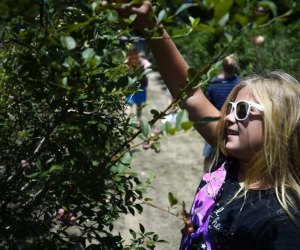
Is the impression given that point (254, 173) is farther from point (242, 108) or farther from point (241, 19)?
point (241, 19)

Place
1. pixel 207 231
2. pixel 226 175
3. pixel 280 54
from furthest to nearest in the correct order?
pixel 280 54, pixel 226 175, pixel 207 231

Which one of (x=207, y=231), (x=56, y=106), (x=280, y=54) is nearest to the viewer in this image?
(x=56, y=106)

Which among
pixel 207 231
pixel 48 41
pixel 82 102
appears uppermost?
pixel 48 41

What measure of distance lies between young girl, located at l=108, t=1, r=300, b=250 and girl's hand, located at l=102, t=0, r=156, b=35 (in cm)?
32

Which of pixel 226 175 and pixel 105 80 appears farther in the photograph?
pixel 226 175

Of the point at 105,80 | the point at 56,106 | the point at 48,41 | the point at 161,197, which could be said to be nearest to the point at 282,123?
the point at 105,80

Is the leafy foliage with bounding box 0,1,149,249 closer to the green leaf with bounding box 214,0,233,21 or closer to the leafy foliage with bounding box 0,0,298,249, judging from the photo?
the leafy foliage with bounding box 0,0,298,249

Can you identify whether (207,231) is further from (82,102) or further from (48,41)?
(48,41)

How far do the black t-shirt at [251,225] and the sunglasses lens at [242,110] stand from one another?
239mm

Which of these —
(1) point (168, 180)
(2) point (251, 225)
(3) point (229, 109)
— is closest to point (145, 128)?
(2) point (251, 225)

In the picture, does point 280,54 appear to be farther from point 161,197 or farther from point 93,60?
point 93,60

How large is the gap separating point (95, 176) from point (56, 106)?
214mm

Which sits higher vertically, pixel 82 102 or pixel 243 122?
pixel 82 102

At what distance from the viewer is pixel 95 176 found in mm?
1400
